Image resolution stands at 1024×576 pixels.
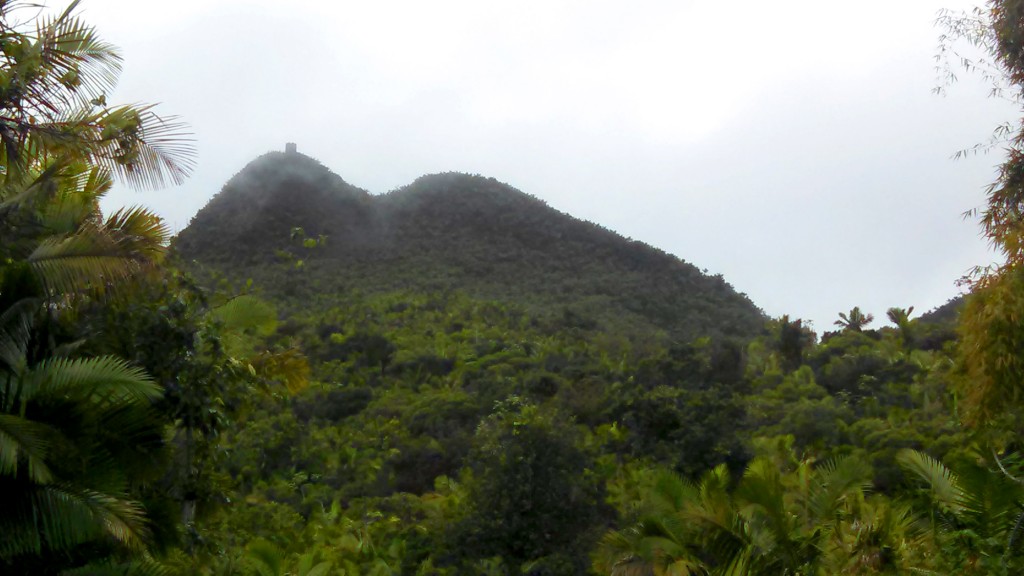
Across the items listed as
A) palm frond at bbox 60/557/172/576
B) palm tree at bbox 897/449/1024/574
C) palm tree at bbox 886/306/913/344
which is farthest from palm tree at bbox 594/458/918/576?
palm tree at bbox 886/306/913/344

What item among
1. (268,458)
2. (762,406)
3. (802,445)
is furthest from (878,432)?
(268,458)

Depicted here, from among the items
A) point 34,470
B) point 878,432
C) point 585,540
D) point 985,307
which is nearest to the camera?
point 34,470

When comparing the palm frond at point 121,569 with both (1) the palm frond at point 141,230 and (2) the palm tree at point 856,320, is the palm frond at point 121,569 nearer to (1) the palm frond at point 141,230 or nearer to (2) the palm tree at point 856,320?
(1) the palm frond at point 141,230

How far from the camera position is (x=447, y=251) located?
225 ft

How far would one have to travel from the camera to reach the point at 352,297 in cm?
5506

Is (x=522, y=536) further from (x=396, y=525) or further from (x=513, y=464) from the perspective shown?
(x=396, y=525)

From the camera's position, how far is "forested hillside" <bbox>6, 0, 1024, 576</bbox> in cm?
895

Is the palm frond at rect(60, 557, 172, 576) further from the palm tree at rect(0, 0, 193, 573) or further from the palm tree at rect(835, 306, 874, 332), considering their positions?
the palm tree at rect(835, 306, 874, 332)

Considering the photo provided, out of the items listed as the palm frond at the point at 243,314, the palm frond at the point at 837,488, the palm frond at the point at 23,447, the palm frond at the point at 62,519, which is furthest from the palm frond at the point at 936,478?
the palm frond at the point at 23,447

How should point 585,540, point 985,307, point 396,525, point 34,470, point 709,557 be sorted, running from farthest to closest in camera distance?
point 396,525 < point 585,540 < point 709,557 < point 985,307 < point 34,470

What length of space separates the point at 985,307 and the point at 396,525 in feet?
57.6

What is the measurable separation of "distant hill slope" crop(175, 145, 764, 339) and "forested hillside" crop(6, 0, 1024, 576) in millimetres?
818

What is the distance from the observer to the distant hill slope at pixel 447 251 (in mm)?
58500

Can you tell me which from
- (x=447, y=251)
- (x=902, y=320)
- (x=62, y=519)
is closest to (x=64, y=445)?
(x=62, y=519)
